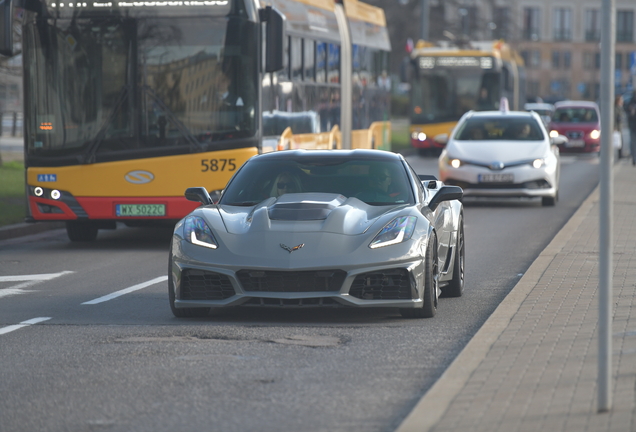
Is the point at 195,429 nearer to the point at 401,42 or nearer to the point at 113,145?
the point at 113,145

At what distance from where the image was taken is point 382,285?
8328 millimetres

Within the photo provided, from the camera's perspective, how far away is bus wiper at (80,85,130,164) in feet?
45.7

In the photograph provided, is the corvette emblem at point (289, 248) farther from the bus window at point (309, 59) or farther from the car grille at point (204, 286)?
the bus window at point (309, 59)

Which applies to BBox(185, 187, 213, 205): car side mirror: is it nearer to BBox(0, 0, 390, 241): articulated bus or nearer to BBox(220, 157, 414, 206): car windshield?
BBox(220, 157, 414, 206): car windshield

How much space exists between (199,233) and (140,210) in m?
5.57

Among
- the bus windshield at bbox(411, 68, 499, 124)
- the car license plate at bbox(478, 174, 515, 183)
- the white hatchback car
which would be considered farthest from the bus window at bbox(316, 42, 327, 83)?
the bus windshield at bbox(411, 68, 499, 124)

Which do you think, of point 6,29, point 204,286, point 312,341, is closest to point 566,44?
point 6,29

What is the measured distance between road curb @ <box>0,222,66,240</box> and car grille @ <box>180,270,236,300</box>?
297 inches

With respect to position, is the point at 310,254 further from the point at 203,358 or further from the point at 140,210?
the point at 140,210

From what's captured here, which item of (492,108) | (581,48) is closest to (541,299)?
(492,108)

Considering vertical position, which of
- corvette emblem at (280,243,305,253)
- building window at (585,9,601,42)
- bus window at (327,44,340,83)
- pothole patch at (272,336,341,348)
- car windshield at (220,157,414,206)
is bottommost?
pothole patch at (272,336,341,348)

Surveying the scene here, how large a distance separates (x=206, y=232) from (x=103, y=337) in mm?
1074

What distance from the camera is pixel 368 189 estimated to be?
30.6 ft

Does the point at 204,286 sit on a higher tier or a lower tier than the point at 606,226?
lower
